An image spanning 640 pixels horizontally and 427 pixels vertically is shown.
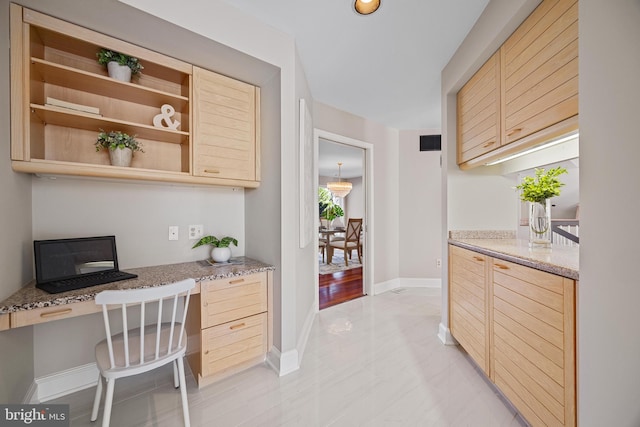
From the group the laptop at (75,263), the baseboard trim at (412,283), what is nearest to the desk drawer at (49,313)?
the laptop at (75,263)

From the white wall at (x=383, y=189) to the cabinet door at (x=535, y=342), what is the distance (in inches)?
83.7

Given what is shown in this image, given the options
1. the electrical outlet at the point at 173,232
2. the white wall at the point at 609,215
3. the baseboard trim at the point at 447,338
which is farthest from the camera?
the baseboard trim at the point at 447,338

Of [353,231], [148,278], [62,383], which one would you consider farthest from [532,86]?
[353,231]

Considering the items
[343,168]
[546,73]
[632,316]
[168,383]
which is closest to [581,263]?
[632,316]

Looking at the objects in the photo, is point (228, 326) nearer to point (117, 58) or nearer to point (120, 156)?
point (120, 156)

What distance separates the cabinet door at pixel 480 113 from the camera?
65.2 inches

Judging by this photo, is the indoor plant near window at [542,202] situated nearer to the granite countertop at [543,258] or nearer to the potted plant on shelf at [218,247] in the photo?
the granite countertop at [543,258]

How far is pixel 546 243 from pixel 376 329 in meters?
1.59

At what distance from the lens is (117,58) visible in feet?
5.06

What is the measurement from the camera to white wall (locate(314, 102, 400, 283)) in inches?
136

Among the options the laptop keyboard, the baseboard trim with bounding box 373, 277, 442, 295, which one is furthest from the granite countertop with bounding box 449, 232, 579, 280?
the laptop keyboard

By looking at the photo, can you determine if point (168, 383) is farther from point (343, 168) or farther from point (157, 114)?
point (343, 168)

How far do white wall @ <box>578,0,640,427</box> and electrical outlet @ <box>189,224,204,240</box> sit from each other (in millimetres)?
2241

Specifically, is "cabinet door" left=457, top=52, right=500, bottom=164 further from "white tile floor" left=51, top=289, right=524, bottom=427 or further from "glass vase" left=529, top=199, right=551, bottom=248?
"white tile floor" left=51, top=289, right=524, bottom=427
